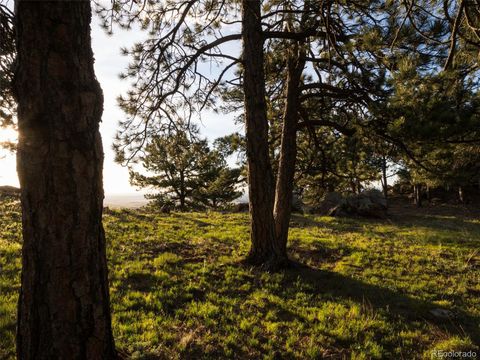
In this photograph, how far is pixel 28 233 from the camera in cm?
242

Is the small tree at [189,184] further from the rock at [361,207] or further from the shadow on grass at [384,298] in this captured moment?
the shadow on grass at [384,298]

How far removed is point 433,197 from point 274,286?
110ft

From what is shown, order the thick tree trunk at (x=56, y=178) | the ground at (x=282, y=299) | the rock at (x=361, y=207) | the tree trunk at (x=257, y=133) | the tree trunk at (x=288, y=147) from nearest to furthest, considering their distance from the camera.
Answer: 1. the thick tree trunk at (x=56, y=178)
2. the ground at (x=282, y=299)
3. the tree trunk at (x=257, y=133)
4. the tree trunk at (x=288, y=147)
5. the rock at (x=361, y=207)

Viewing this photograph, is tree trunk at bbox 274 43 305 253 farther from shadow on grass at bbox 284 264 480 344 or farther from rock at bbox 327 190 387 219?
rock at bbox 327 190 387 219

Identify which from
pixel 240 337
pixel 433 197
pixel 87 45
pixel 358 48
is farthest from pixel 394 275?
pixel 433 197

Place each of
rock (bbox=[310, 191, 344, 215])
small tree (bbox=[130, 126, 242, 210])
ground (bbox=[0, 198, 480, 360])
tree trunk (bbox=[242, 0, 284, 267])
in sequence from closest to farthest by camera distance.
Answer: ground (bbox=[0, 198, 480, 360]), tree trunk (bbox=[242, 0, 284, 267]), rock (bbox=[310, 191, 344, 215]), small tree (bbox=[130, 126, 242, 210])

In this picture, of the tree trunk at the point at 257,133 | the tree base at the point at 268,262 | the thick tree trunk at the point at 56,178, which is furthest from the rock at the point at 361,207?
the thick tree trunk at the point at 56,178

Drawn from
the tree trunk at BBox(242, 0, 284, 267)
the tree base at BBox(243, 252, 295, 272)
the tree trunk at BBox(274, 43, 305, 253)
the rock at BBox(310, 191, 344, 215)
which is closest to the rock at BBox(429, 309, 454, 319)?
the tree base at BBox(243, 252, 295, 272)

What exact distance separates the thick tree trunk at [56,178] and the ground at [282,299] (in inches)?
47.7

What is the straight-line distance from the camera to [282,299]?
5.52m

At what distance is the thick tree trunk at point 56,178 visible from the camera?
2.37 metres

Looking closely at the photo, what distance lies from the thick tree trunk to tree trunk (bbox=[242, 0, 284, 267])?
15.1 feet

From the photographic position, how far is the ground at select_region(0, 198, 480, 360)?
401 centimetres

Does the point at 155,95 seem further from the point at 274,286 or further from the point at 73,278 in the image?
the point at 73,278
